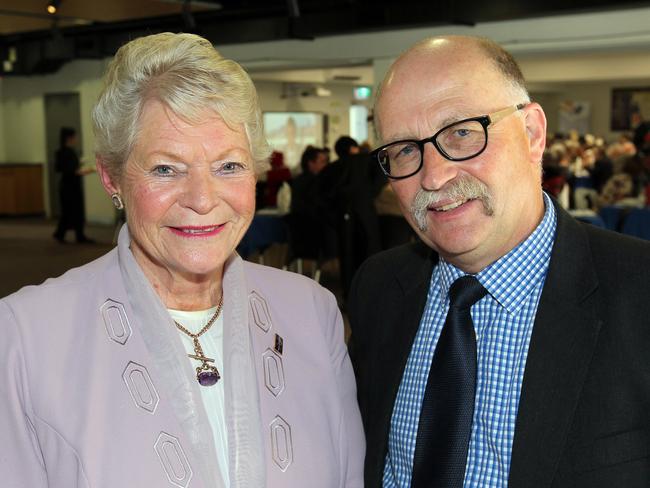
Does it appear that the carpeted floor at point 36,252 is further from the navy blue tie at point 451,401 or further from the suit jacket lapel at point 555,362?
the suit jacket lapel at point 555,362

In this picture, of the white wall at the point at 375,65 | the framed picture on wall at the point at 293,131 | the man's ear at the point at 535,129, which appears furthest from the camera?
the framed picture on wall at the point at 293,131

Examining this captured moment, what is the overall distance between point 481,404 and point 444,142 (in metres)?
0.55

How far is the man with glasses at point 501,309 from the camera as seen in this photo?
149 cm

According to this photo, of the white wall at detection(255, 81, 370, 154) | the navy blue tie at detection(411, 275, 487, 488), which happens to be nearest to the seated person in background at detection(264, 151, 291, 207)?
the white wall at detection(255, 81, 370, 154)

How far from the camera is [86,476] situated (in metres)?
1.44

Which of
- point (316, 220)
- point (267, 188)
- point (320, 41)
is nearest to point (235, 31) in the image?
point (320, 41)

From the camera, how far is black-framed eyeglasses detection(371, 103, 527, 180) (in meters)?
1.61

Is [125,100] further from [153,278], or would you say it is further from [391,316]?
[391,316]

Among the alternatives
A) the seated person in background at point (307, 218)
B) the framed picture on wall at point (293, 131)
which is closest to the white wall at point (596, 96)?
the framed picture on wall at point (293, 131)

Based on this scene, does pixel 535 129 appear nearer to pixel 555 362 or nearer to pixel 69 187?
pixel 555 362

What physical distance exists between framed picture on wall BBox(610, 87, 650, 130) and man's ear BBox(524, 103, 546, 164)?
2239cm

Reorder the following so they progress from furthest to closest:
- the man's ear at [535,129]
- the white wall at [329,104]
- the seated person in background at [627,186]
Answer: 1. the white wall at [329,104]
2. the seated person in background at [627,186]
3. the man's ear at [535,129]

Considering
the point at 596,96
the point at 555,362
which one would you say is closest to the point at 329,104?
the point at 596,96

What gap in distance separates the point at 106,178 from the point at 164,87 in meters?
0.26
